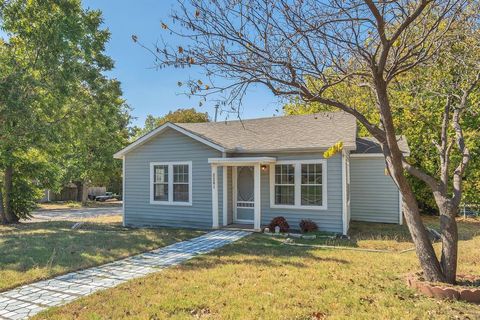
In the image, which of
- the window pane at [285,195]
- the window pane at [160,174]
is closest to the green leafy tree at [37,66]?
the window pane at [160,174]

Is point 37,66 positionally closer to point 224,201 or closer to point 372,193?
point 224,201

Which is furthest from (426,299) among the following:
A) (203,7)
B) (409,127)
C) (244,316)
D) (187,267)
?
(409,127)

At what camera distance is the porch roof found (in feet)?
37.0

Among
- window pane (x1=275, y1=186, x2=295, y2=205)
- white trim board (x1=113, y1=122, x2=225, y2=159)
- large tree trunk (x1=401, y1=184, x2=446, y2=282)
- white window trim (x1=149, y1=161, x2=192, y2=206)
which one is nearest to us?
large tree trunk (x1=401, y1=184, x2=446, y2=282)

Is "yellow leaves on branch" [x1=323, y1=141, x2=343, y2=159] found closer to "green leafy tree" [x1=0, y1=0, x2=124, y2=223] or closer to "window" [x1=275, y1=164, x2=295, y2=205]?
"window" [x1=275, y1=164, x2=295, y2=205]

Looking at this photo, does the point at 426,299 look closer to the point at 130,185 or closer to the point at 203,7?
the point at 203,7

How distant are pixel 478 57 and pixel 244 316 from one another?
663cm

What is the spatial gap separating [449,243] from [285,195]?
651cm

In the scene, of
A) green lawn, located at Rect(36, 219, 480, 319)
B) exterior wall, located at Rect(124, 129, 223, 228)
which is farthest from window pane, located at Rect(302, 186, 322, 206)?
green lawn, located at Rect(36, 219, 480, 319)

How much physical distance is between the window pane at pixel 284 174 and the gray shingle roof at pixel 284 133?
0.64 m

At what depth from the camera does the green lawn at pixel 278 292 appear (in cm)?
455

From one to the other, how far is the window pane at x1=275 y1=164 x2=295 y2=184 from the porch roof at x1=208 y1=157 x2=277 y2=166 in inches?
16.1

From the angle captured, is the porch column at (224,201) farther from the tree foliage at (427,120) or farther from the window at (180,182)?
the tree foliage at (427,120)

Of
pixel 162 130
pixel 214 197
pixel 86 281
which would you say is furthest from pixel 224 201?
pixel 86 281
